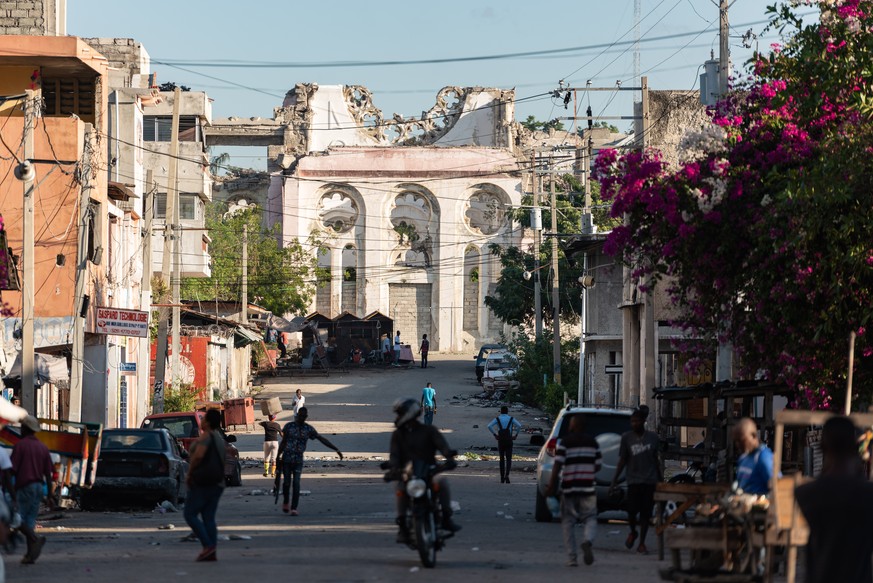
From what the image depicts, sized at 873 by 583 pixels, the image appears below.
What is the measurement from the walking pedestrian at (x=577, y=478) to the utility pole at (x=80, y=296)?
1546 centimetres

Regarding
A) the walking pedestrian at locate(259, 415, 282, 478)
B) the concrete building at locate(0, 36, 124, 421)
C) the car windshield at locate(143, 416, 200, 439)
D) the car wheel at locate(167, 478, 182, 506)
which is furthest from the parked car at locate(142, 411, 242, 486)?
the car wheel at locate(167, 478, 182, 506)

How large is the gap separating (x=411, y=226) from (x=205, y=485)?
2987 inches

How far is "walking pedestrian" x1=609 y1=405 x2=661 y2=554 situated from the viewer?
54.6ft

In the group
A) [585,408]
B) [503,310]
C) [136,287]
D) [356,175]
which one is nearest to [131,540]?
[585,408]

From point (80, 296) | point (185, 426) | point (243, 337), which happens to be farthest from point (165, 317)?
point (243, 337)

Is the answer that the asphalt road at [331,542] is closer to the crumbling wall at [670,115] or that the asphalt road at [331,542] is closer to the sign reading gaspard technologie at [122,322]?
the sign reading gaspard technologie at [122,322]

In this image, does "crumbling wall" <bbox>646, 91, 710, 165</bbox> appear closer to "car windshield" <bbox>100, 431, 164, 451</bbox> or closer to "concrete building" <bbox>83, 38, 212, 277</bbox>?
"concrete building" <bbox>83, 38, 212, 277</bbox>

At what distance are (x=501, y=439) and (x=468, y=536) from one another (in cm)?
1204

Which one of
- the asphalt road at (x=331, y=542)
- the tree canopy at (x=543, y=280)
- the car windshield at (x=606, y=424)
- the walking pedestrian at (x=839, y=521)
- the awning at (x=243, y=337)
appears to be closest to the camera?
the walking pedestrian at (x=839, y=521)

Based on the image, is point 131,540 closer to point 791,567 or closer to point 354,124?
point 791,567

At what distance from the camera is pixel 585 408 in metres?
20.7

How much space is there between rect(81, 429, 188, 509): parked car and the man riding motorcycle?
982cm

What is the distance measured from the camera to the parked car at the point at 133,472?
77.3 ft

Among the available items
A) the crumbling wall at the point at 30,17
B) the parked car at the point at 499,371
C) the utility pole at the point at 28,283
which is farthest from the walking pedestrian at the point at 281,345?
the utility pole at the point at 28,283
